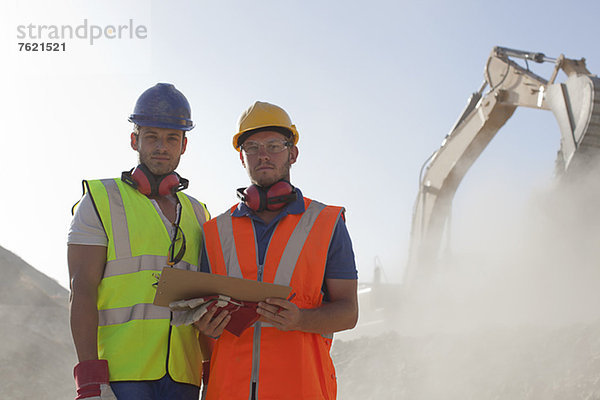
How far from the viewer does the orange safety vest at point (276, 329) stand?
259 centimetres

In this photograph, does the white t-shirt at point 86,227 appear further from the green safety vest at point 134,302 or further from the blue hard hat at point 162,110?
the blue hard hat at point 162,110

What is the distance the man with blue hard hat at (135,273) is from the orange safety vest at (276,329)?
0.60ft

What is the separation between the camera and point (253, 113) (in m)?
3.05

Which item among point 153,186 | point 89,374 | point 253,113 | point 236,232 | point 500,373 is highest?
point 253,113

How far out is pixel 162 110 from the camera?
2.99 m

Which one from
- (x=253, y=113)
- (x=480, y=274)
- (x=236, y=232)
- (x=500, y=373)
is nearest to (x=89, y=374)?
(x=236, y=232)

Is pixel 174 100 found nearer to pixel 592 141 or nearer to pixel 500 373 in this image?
pixel 500 373

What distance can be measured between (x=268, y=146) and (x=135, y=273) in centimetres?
91

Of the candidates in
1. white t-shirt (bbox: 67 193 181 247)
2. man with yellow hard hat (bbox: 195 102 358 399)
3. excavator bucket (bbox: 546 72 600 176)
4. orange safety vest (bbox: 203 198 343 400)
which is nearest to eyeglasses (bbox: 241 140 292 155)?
man with yellow hard hat (bbox: 195 102 358 399)

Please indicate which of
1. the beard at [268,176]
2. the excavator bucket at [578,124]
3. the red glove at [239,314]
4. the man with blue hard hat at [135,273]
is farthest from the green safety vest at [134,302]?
the excavator bucket at [578,124]

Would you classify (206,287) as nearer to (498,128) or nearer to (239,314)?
(239,314)

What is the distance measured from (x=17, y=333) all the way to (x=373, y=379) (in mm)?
5744

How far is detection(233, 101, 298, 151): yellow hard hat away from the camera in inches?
119

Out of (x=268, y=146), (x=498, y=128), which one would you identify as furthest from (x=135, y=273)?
(x=498, y=128)
